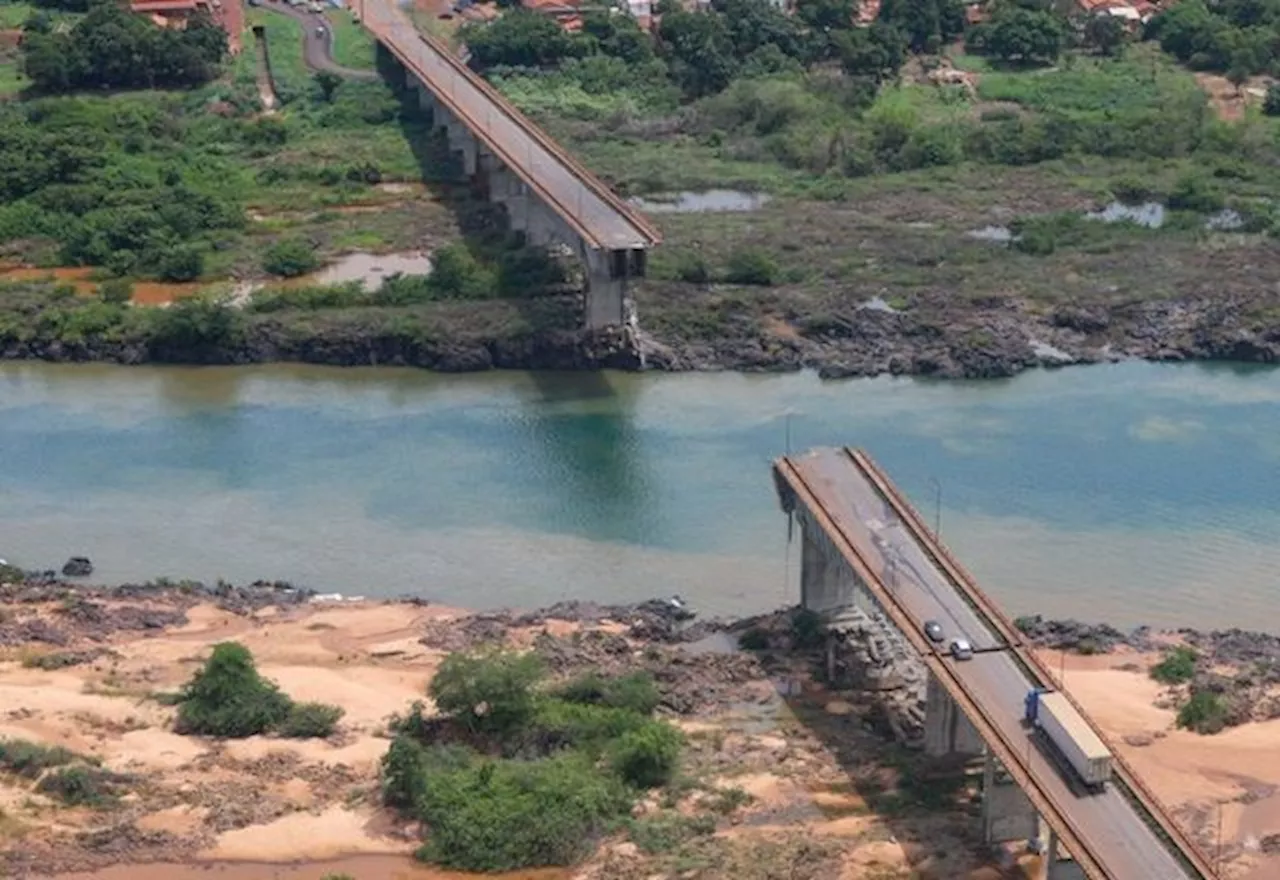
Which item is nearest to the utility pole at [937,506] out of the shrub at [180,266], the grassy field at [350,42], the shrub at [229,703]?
the shrub at [229,703]

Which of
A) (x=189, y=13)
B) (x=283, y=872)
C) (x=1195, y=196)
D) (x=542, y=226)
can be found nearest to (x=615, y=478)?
(x=542, y=226)

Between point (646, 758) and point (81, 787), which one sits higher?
point (646, 758)

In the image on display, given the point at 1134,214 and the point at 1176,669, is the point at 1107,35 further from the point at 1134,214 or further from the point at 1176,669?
the point at 1176,669

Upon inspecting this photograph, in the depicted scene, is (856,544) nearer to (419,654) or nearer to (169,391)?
(419,654)

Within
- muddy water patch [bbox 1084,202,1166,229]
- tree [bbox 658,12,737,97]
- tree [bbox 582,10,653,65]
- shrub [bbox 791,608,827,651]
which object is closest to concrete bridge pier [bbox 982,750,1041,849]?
shrub [bbox 791,608,827,651]

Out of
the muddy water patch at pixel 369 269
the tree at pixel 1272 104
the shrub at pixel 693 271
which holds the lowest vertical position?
the muddy water patch at pixel 369 269

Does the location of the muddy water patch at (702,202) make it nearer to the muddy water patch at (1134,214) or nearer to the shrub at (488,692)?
the muddy water patch at (1134,214)
